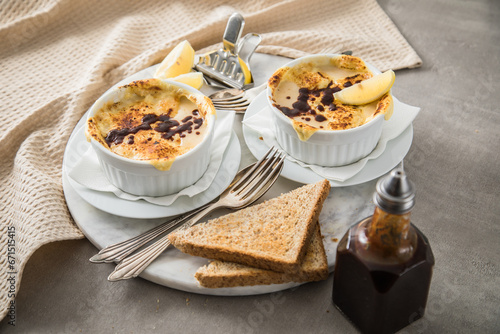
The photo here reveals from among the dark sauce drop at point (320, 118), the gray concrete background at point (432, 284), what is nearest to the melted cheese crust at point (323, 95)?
the dark sauce drop at point (320, 118)

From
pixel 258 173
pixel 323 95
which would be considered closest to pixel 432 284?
pixel 258 173

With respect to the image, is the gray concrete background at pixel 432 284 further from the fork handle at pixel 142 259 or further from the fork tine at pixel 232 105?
the fork tine at pixel 232 105

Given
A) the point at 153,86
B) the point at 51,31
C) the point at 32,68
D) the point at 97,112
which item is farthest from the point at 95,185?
the point at 51,31

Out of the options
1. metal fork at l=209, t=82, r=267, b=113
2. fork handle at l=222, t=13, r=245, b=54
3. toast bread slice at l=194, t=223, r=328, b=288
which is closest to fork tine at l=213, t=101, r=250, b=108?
metal fork at l=209, t=82, r=267, b=113

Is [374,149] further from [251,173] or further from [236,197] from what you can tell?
[236,197]

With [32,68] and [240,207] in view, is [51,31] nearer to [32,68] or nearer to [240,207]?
[32,68]

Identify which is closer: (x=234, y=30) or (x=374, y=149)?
(x=374, y=149)
